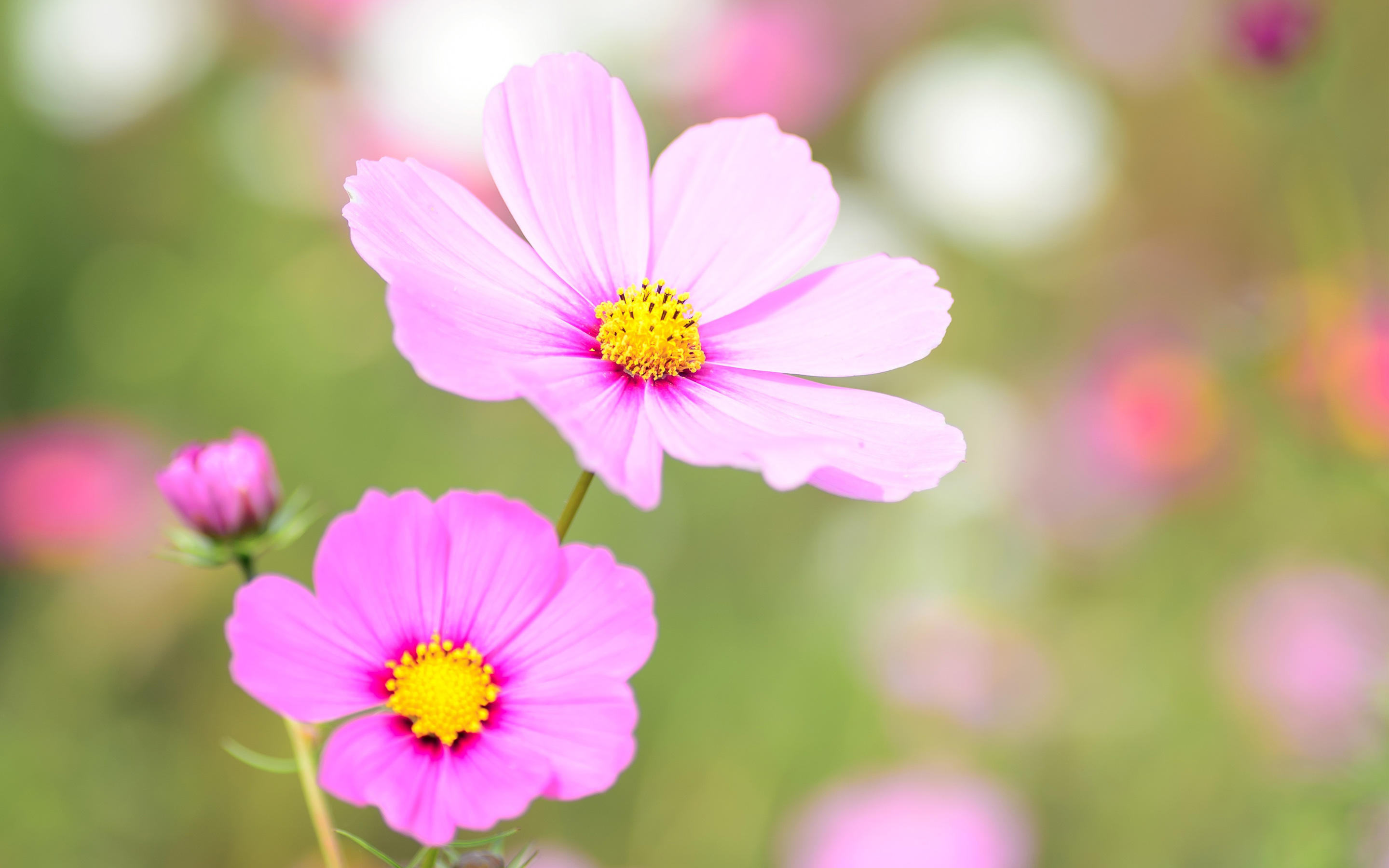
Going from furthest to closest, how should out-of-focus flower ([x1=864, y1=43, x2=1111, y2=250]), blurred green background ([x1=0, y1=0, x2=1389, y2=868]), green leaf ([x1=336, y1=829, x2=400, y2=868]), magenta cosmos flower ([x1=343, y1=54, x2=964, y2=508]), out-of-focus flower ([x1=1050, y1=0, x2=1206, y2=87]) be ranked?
out-of-focus flower ([x1=1050, y1=0, x2=1206, y2=87]) → out-of-focus flower ([x1=864, y1=43, x2=1111, y2=250]) → blurred green background ([x1=0, y1=0, x2=1389, y2=868]) → magenta cosmos flower ([x1=343, y1=54, x2=964, y2=508]) → green leaf ([x1=336, y1=829, x2=400, y2=868])

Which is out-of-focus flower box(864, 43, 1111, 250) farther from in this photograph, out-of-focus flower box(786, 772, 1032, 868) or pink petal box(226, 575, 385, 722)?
pink petal box(226, 575, 385, 722)

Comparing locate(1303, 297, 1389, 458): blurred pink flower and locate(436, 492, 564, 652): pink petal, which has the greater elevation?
locate(1303, 297, 1389, 458): blurred pink flower

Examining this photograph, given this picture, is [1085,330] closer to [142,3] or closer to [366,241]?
[142,3]

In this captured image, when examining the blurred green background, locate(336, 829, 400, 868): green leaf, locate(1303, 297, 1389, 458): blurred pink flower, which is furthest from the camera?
the blurred green background

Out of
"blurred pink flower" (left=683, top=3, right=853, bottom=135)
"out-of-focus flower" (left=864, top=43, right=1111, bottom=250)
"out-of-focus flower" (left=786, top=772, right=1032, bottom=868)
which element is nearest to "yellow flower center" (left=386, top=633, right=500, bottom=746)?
"out-of-focus flower" (left=786, top=772, right=1032, bottom=868)

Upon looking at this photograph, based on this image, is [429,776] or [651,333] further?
[651,333]

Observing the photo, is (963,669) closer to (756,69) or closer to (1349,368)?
(1349,368)

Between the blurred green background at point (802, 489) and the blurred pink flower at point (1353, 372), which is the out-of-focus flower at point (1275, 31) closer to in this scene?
the blurred green background at point (802, 489)

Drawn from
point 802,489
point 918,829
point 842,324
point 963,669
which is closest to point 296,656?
point 842,324
